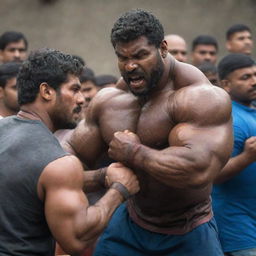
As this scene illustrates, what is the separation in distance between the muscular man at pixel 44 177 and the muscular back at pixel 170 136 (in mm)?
366

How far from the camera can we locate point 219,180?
5867 millimetres

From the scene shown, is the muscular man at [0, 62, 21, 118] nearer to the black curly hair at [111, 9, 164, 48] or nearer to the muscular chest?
the muscular chest

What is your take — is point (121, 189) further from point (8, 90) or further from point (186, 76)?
point (8, 90)

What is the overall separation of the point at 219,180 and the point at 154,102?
1.15m

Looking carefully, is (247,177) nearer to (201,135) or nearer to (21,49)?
(201,135)

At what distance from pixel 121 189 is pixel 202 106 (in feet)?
2.40

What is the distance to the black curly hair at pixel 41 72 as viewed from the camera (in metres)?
4.47

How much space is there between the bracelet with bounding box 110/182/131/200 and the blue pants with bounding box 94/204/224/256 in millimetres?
655

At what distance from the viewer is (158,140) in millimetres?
4941

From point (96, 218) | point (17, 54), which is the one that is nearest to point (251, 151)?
point (96, 218)

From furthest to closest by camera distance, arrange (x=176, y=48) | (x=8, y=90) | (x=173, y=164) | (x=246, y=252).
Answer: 1. (x=176, y=48)
2. (x=8, y=90)
3. (x=246, y=252)
4. (x=173, y=164)

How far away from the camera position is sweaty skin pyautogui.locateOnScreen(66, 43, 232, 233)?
464cm

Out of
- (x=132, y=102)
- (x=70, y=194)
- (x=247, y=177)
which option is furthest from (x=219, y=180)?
(x=70, y=194)

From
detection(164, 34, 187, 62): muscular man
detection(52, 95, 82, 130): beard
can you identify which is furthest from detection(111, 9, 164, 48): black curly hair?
detection(164, 34, 187, 62): muscular man
